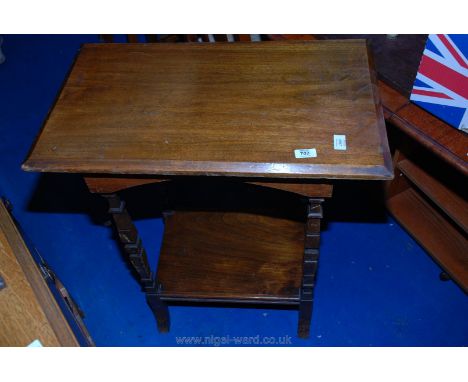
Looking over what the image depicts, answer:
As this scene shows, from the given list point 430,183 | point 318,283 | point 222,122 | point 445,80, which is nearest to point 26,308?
point 222,122

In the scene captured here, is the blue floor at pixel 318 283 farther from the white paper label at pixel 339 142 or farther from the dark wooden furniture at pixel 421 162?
the white paper label at pixel 339 142

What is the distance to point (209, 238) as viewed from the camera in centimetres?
189

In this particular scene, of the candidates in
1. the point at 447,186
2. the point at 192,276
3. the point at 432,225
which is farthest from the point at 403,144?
the point at 192,276

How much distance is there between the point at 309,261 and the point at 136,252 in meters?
0.56

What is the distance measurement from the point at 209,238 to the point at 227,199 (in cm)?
27

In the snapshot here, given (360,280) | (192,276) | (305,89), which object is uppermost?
(305,89)

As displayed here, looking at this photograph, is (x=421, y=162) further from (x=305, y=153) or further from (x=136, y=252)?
(x=136, y=252)

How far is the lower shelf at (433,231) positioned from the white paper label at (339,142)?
3.65 ft

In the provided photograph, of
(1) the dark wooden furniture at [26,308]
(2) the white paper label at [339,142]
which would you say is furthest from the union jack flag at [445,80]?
(1) the dark wooden furniture at [26,308]

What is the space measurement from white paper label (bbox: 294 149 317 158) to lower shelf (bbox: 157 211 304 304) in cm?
70

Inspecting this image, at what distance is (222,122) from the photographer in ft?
4.09

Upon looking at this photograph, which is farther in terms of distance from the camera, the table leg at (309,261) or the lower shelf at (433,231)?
the lower shelf at (433,231)

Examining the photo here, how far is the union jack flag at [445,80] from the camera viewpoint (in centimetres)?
138

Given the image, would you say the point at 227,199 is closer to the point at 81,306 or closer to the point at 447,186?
the point at 81,306
